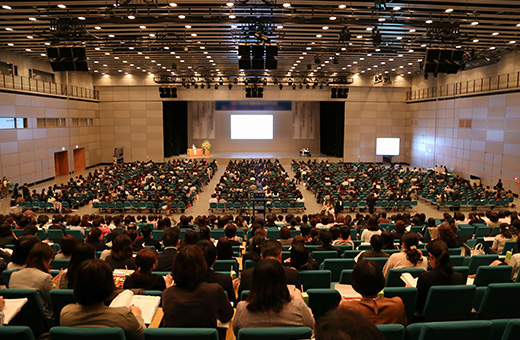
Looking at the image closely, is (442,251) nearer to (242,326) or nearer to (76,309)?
(242,326)

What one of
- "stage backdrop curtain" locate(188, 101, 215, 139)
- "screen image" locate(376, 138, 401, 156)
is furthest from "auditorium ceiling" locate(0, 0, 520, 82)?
"stage backdrop curtain" locate(188, 101, 215, 139)

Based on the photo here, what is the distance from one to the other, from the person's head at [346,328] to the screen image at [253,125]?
41815 mm

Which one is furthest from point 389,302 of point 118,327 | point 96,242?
point 96,242

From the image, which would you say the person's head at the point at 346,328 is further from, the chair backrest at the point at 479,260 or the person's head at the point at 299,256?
the chair backrest at the point at 479,260

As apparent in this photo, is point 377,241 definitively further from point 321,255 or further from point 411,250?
point 321,255

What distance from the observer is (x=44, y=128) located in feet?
89.7

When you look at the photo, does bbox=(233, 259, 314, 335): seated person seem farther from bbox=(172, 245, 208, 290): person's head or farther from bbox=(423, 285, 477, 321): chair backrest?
bbox=(423, 285, 477, 321): chair backrest

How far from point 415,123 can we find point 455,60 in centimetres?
2398

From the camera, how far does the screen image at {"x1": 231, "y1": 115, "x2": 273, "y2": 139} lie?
141 ft

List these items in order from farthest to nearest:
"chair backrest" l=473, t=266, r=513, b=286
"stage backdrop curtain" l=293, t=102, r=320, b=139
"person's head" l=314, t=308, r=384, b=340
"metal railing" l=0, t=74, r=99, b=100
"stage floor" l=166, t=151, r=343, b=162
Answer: "stage backdrop curtain" l=293, t=102, r=320, b=139
"stage floor" l=166, t=151, r=343, b=162
"metal railing" l=0, t=74, r=99, b=100
"chair backrest" l=473, t=266, r=513, b=286
"person's head" l=314, t=308, r=384, b=340

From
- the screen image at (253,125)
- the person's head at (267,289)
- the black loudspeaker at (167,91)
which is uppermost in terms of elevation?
the black loudspeaker at (167,91)

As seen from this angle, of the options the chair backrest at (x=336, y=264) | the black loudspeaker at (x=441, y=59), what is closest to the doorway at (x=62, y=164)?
the black loudspeaker at (x=441, y=59)

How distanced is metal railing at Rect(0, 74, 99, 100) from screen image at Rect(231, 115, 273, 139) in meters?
14.7

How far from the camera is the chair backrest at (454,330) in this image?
2.59 meters
